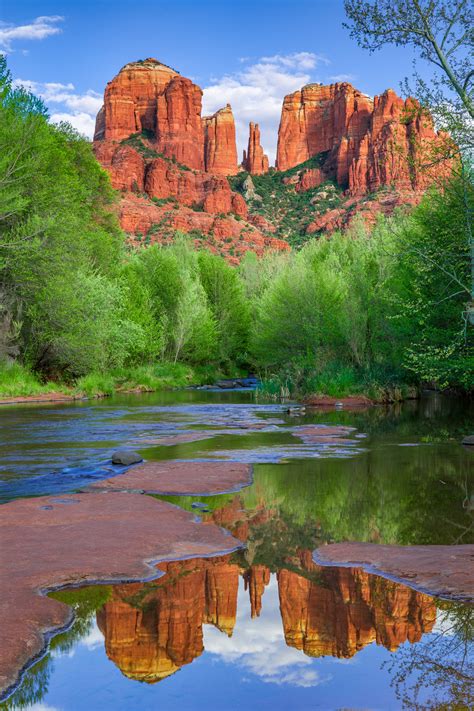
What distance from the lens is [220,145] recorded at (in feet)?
535

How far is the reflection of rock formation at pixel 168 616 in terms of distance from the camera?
14.6 ft

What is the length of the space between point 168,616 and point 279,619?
89cm

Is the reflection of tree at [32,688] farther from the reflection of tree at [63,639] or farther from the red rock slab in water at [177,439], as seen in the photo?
the red rock slab in water at [177,439]

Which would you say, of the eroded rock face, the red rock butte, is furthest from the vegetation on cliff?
the eroded rock face

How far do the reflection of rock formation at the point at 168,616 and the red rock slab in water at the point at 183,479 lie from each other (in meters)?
3.71

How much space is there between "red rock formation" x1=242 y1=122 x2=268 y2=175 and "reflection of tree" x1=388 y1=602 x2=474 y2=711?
164m

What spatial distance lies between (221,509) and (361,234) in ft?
159

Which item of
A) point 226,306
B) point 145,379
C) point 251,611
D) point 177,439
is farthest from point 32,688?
point 226,306

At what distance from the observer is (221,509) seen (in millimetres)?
8852

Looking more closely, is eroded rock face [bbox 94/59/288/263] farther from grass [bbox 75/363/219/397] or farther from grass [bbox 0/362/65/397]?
grass [bbox 0/362/65/397]

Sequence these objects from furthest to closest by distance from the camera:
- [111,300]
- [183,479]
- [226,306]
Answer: [226,306], [111,300], [183,479]

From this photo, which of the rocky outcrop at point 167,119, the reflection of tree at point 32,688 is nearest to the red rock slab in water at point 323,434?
the reflection of tree at point 32,688

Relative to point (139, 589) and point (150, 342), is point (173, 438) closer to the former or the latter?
point (139, 589)

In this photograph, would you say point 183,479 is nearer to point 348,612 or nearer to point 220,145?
point 348,612
